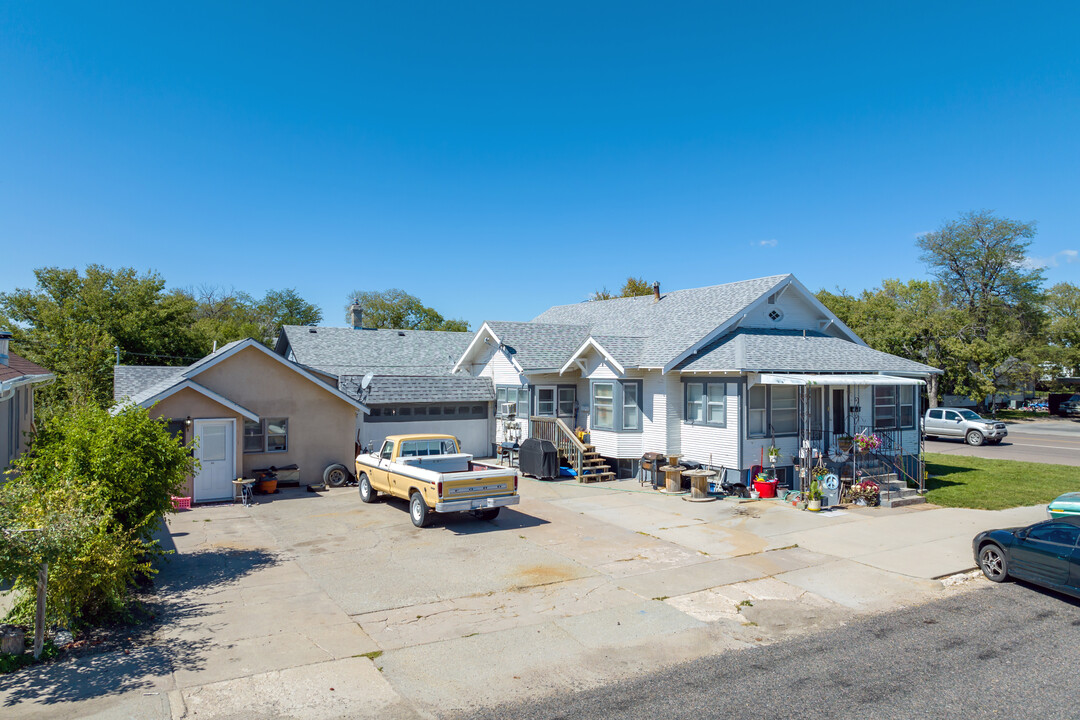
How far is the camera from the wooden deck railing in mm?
21203

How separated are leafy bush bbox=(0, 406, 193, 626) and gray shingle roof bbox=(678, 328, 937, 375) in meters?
14.0

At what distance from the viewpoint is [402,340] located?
3195 centimetres

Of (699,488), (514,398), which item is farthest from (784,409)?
(514,398)

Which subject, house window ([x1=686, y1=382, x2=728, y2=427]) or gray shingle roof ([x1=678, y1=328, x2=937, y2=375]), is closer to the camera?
gray shingle roof ([x1=678, y1=328, x2=937, y2=375])

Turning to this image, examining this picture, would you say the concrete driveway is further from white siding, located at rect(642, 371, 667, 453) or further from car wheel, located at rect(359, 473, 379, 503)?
white siding, located at rect(642, 371, 667, 453)

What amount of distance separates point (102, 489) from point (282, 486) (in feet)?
34.8

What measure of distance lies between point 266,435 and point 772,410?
50.1ft

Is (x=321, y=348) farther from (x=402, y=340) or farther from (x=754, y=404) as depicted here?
(x=754, y=404)

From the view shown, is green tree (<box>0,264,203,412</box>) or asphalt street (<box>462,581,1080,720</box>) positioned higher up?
green tree (<box>0,264,203,412</box>)

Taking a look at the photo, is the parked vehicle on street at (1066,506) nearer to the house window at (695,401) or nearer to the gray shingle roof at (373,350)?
the house window at (695,401)

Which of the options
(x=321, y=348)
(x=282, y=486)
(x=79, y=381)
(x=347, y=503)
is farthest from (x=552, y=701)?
(x=79, y=381)

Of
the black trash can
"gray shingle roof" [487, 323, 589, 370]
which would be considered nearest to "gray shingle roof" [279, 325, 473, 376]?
"gray shingle roof" [487, 323, 589, 370]

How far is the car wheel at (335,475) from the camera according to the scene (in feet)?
64.9

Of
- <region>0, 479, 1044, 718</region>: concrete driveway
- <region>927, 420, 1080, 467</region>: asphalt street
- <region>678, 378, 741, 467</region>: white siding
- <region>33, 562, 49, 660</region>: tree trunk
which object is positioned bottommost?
<region>0, 479, 1044, 718</region>: concrete driveway
